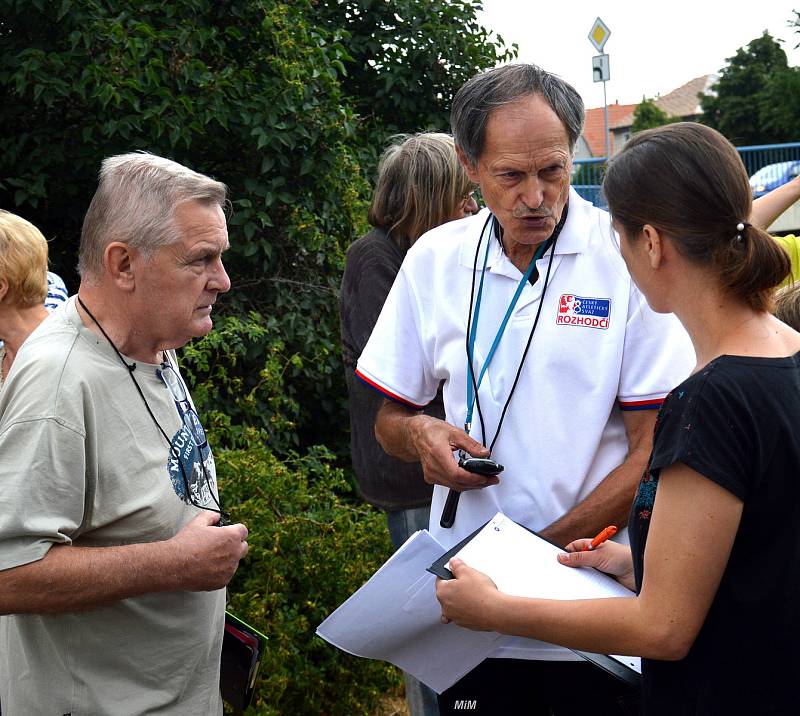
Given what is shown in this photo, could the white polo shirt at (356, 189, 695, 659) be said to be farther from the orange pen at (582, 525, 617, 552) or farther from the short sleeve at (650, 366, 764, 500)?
the short sleeve at (650, 366, 764, 500)

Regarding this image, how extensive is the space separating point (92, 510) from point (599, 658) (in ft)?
3.51

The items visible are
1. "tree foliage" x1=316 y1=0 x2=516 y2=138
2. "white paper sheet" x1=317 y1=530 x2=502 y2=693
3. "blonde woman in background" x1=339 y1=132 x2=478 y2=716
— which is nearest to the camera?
"white paper sheet" x1=317 y1=530 x2=502 y2=693

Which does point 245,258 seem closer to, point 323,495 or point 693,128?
point 323,495

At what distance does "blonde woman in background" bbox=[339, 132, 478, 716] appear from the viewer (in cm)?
341

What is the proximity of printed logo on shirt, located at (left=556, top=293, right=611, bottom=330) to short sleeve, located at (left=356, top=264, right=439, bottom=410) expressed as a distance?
0.40 m

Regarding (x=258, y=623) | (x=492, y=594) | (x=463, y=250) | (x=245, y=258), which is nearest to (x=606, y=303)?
(x=463, y=250)

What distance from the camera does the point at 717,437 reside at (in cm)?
152

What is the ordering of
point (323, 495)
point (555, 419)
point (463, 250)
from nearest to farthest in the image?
point (555, 419)
point (463, 250)
point (323, 495)

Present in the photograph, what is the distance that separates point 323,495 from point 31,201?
7.73ft

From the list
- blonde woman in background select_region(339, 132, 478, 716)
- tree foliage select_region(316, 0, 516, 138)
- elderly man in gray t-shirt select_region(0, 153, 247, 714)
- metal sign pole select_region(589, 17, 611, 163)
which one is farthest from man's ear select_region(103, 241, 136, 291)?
metal sign pole select_region(589, 17, 611, 163)

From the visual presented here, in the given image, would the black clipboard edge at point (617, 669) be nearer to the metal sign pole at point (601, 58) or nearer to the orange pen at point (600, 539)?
the orange pen at point (600, 539)

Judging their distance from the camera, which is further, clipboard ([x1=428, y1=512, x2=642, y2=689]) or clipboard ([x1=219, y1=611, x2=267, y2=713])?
clipboard ([x1=219, y1=611, x2=267, y2=713])

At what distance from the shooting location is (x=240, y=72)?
5223 mm

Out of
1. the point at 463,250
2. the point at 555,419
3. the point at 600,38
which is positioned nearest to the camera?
the point at 555,419
